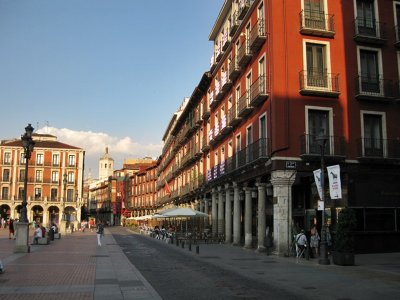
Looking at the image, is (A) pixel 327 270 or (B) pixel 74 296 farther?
(A) pixel 327 270

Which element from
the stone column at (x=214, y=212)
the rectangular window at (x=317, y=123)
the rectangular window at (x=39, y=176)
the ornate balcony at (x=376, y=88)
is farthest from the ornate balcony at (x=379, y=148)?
the rectangular window at (x=39, y=176)

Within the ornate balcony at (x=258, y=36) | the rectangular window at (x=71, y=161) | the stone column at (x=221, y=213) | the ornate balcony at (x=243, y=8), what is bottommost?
the stone column at (x=221, y=213)

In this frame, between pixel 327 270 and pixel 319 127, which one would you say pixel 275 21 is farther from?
pixel 327 270

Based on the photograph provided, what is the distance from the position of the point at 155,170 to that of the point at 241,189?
71.9 m

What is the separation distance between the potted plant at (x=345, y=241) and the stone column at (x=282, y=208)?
4679 millimetres

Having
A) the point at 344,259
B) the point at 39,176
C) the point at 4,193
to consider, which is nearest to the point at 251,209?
the point at 344,259

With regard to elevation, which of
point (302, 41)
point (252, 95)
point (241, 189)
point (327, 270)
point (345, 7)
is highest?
point (345, 7)

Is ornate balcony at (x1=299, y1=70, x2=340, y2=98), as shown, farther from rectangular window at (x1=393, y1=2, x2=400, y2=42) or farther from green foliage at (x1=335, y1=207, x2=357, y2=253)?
green foliage at (x1=335, y1=207, x2=357, y2=253)

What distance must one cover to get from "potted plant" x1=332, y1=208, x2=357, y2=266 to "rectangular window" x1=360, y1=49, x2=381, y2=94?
935cm

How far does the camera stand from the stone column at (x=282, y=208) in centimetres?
2231

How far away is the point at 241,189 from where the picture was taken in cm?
3091

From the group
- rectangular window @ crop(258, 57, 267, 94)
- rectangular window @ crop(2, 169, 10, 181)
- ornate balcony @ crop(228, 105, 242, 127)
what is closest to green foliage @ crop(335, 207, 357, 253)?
rectangular window @ crop(258, 57, 267, 94)

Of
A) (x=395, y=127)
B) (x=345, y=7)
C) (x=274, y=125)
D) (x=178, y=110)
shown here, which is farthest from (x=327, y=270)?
(x=178, y=110)

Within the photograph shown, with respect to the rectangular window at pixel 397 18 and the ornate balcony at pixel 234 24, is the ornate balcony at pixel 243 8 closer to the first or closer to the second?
the ornate balcony at pixel 234 24
